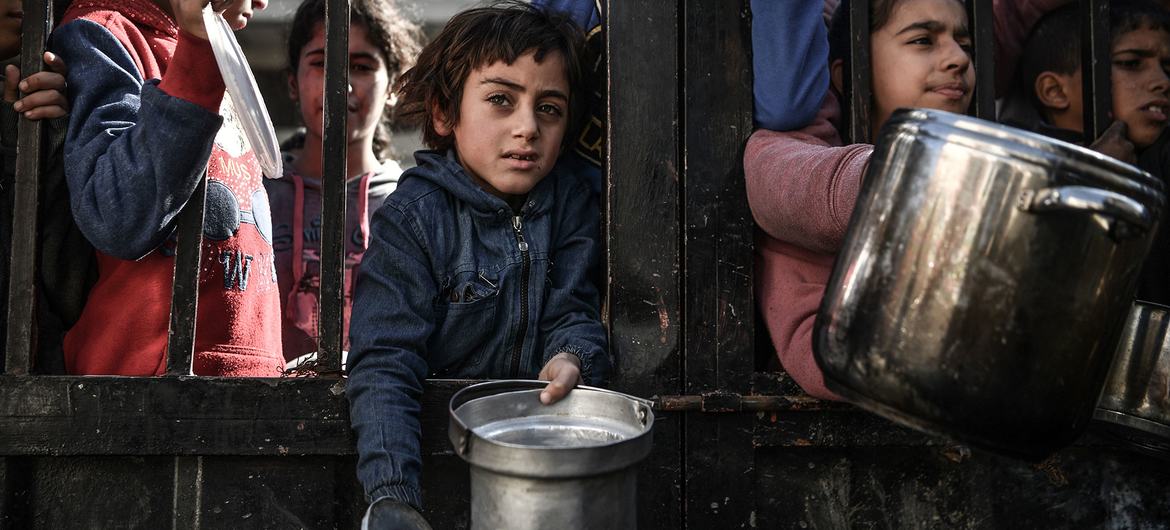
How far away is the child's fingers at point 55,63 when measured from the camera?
65.1 inches

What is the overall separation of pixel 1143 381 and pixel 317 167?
108 inches

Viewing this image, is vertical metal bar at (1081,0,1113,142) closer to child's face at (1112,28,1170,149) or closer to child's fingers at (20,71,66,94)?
child's face at (1112,28,1170,149)

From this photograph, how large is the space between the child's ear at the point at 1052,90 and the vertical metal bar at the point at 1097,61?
78 cm

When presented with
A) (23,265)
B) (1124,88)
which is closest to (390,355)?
(23,265)

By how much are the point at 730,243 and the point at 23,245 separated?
4.46 ft

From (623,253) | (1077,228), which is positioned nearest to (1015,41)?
(623,253)

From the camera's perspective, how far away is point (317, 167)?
3.28m

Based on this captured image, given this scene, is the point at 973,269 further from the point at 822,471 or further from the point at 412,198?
the point at 412,198

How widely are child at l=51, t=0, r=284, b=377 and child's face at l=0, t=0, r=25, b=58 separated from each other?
18cm

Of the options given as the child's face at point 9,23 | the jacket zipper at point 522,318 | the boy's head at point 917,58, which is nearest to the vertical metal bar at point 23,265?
the child's face at point 9,23

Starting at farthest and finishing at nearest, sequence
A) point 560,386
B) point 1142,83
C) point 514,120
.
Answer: point 1142,83 < point 514,120 < point 560,386

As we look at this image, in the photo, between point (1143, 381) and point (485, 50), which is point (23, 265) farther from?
point (1143, 381)

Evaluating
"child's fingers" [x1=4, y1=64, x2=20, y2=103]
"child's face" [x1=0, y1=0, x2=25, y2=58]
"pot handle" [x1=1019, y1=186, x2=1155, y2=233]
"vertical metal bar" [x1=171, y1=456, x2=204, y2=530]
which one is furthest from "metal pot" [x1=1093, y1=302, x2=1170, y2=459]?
"child's face" [x1=0, y1=0, x2=25, y2=58]

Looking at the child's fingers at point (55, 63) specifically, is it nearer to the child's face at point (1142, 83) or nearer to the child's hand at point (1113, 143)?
the child's hand at point (1113, 143)
